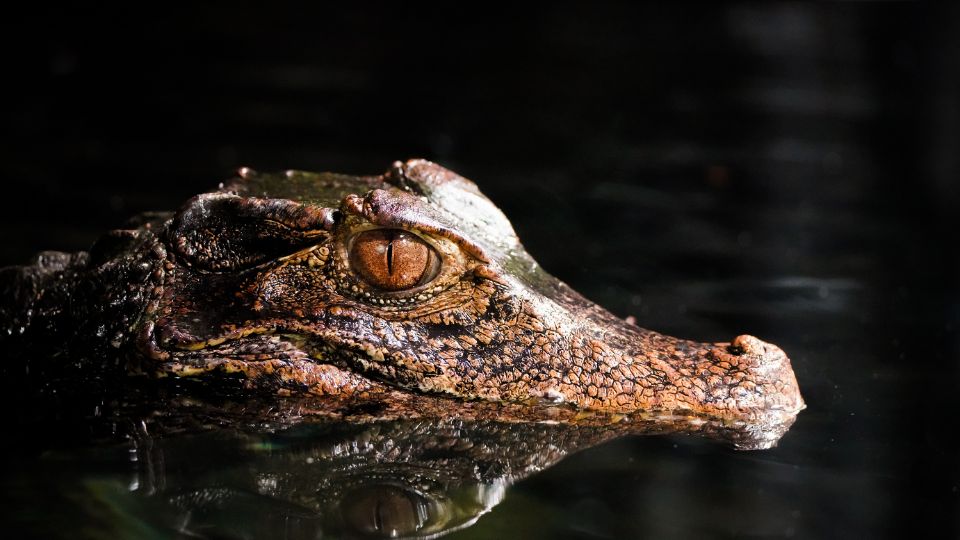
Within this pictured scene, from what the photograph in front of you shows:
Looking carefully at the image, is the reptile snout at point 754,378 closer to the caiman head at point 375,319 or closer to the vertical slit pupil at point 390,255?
the caiman head at point 375,319

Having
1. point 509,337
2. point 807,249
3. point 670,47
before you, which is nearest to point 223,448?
point 509,337

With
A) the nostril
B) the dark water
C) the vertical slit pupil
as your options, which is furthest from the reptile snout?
the vertical slit pupil

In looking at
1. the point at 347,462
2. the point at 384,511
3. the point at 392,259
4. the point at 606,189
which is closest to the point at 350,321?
→ the point at 392,259

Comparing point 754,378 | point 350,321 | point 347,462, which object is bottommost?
point 347,462

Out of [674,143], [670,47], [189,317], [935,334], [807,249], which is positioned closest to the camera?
[189,317]

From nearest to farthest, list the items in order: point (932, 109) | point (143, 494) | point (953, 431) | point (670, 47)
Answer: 1. point (143, 494)
2. point (953, 431)
3. point (932, 109)
4. point (670, 47)

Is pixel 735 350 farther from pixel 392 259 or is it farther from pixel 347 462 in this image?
pixel 347 462

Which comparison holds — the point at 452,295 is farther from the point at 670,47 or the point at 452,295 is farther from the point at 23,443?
the point at 670,47

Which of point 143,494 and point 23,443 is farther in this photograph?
point 23,443

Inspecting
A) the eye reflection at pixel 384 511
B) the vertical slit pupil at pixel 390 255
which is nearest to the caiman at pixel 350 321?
the vertical slit pupil at pixel 390 255
